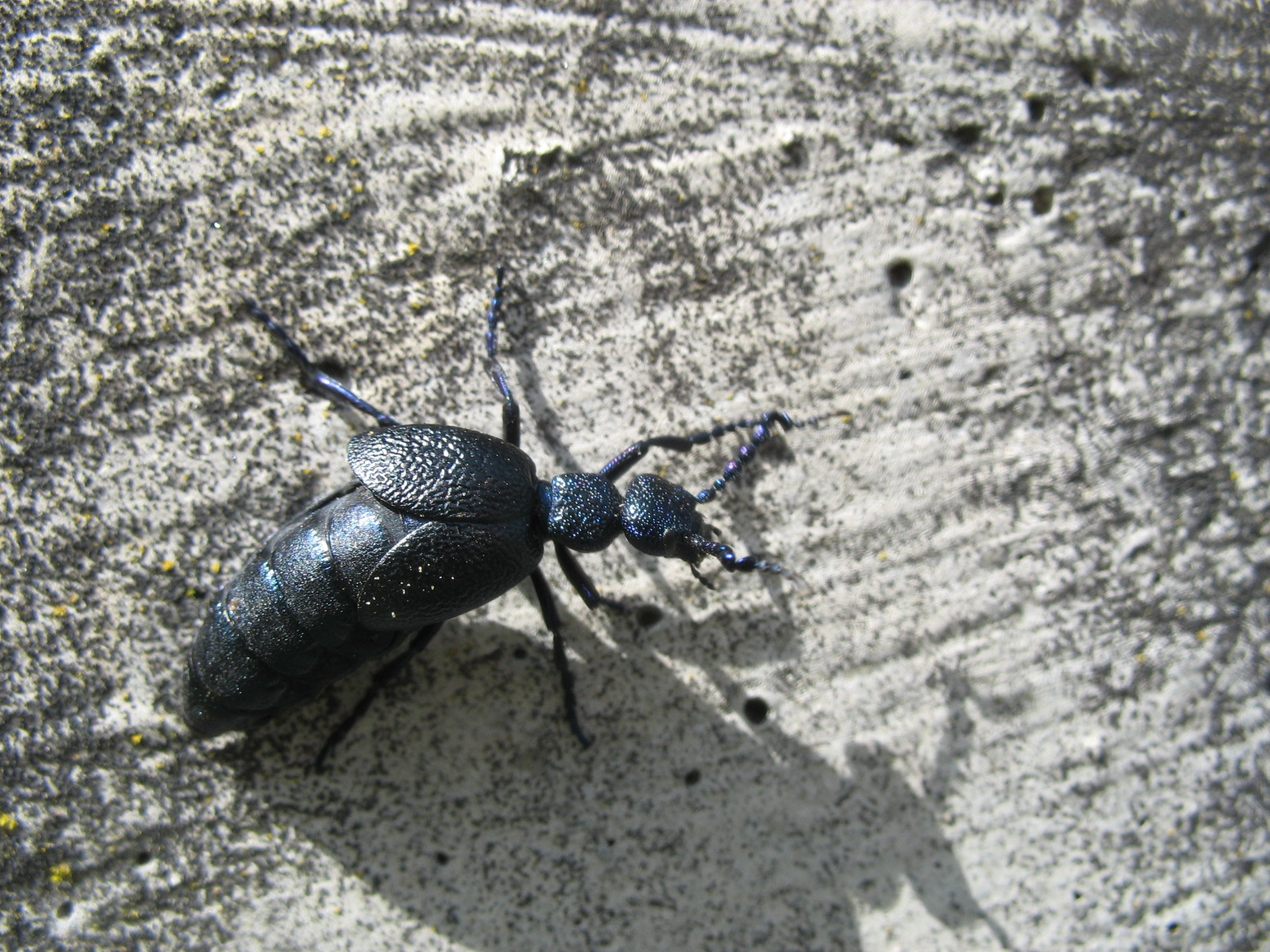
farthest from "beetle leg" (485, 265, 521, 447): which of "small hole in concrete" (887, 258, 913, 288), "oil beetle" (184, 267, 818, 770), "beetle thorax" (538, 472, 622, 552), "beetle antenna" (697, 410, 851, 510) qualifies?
"small hole in concrete" (887, 258, 913, 288)

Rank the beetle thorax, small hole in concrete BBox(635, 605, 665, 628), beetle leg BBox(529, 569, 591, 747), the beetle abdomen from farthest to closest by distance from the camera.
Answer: small hole in concrete BBox(635, 605, 665, 628)
beetle leg BBox(529, 569, 591, 747)
the beetle thorax
the beetle abdomen

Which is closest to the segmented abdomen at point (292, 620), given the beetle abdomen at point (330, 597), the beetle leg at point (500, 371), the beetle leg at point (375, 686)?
the beetle abdomen at point (330, 597)

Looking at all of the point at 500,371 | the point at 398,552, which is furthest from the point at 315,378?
the point at 398,552

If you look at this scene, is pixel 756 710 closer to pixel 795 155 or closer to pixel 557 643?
pixel 557 643

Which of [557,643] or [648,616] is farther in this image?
[648,616]

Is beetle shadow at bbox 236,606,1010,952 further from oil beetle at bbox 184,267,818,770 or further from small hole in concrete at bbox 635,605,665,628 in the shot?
oil beetle at bbox 184,267,818,770

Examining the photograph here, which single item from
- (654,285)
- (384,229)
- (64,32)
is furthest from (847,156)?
(64,32)
